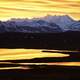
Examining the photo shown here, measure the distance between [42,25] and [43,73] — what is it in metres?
0.48

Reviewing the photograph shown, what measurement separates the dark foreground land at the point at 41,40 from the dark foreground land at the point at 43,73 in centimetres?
34

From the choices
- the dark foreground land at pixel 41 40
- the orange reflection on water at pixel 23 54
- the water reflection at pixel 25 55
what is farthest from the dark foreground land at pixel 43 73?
the dark foreground land at pixel 41 40

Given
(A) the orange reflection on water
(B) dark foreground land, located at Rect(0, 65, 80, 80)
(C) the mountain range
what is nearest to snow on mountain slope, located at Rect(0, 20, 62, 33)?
(C) the mountain range

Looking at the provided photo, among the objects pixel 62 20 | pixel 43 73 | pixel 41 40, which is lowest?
pixel 43 73

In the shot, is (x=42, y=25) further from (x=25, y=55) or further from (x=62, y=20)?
(x=25, y=55)

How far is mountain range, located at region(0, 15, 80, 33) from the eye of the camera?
1.62 m

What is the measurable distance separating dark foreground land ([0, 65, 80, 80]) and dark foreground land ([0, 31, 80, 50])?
344mm

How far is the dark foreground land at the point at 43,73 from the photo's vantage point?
121cm

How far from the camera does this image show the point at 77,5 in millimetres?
1849

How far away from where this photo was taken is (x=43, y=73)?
1.24 m

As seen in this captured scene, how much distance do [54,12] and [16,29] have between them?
352 millimetres

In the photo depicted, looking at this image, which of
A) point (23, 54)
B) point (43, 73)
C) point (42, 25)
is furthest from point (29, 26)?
point (43, 73)

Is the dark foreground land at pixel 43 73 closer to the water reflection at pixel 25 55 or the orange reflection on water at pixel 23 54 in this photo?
the water reflection at pixel 25 55

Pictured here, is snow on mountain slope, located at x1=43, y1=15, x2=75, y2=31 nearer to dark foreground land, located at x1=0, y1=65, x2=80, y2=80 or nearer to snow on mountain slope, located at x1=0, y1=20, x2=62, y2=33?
snow on mountain slope, located at x1=0, y1=20, x2=62, y2=33
